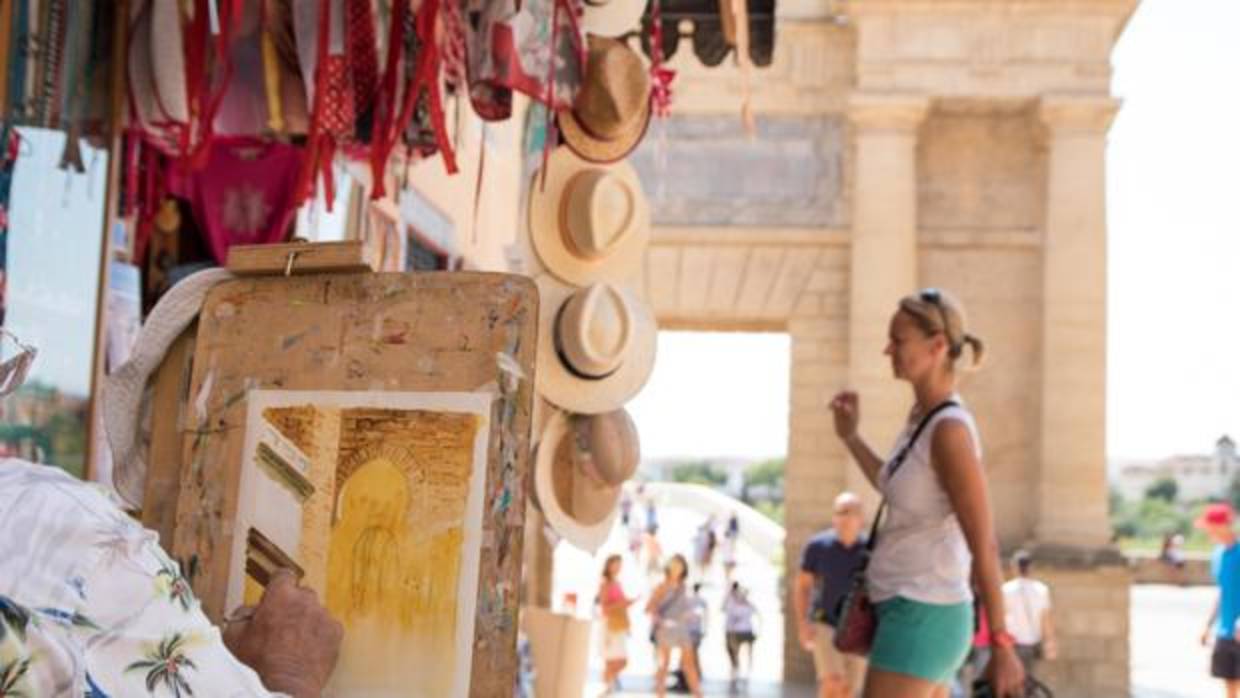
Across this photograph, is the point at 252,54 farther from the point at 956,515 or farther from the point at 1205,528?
the point at 1205,528

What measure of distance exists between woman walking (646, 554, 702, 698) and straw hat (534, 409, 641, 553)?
862cm

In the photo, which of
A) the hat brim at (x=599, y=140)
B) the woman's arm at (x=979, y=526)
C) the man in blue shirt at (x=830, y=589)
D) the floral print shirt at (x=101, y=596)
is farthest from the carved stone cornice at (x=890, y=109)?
the floral print shirt at (x=101, y=596)

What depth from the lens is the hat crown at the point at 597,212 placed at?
4586 mm

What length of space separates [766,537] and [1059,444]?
70.1 feet

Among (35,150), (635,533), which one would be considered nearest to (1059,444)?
(35,150)

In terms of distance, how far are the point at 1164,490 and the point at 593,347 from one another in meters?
91.6

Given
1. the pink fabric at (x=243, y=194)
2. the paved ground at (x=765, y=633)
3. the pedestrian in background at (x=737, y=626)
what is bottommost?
the paved ground at (x=765, y=633)

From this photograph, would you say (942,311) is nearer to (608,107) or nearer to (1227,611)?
(608,107)

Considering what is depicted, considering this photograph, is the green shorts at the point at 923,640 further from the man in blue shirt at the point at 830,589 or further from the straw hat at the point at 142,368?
the man in blue shirt at the point at 830,589

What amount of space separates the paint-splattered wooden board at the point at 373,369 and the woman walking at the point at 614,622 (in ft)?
34.3

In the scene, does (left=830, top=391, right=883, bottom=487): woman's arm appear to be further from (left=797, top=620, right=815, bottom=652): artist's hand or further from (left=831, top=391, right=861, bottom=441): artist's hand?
(left=797, top=620, right=815, bottom=652): artist's hand

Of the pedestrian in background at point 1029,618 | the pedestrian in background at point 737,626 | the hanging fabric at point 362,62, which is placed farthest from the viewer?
the pedestrian in background at point 737,626

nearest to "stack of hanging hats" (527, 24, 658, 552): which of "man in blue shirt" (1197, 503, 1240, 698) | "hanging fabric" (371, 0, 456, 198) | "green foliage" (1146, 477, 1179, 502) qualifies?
"hanging fabric" (371, 0, 456, 198)

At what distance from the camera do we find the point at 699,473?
298 feet
